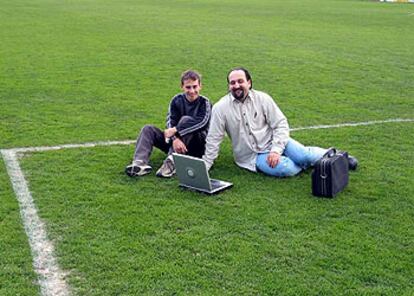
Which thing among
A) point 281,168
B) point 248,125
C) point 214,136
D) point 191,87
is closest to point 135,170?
point 214,136

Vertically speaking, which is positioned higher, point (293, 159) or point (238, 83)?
point (238, 83)

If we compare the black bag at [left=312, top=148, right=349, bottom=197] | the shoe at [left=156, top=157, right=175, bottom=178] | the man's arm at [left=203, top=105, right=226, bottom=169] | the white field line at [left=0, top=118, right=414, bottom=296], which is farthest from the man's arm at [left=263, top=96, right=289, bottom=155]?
the white field line at [left=0, top=118, right=414, bottom=296]

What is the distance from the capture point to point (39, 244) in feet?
18.1

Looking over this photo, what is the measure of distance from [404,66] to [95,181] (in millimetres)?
10747

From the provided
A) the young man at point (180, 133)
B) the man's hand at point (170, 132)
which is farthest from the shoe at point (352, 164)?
the man's hand at point (170, 132)

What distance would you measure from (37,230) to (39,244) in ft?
1.04

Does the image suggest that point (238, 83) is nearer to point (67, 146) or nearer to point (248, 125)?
point (248, 125)

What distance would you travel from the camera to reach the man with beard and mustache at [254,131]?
7.24 metres

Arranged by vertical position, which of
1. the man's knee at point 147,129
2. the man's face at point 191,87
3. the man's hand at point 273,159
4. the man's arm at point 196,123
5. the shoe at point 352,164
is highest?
the man's face at point 191,87

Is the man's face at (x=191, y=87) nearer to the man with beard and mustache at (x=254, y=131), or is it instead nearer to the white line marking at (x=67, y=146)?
the man with beard and mustache at (x=254, y=131)

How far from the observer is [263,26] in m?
26.3

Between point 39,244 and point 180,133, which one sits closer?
point 39,244

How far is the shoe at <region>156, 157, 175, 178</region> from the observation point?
7.20m

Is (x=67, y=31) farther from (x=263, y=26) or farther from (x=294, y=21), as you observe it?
(x=294, y=21)
